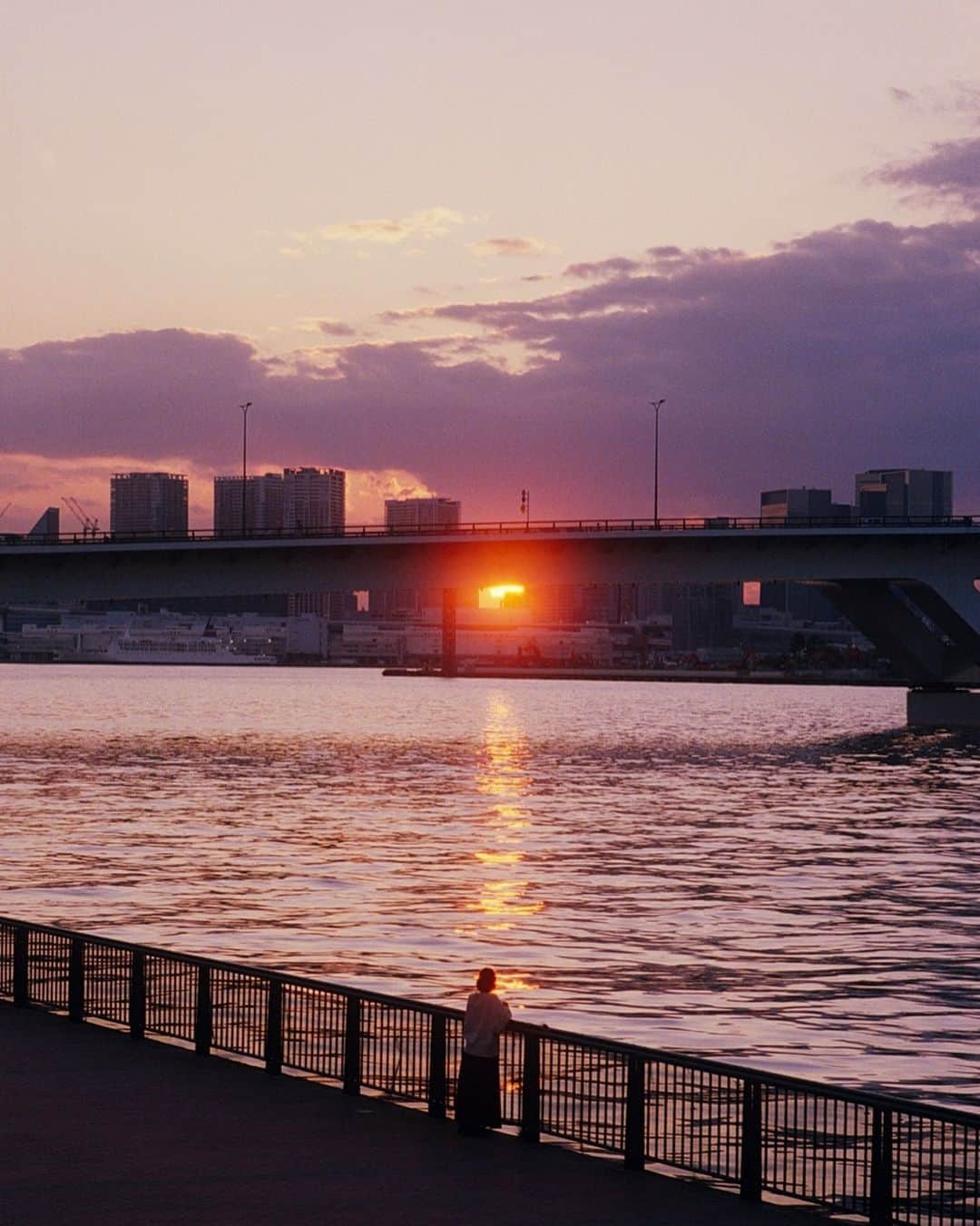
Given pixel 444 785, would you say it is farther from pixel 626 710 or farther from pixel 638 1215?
pixel 626 710

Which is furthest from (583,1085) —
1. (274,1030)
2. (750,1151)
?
(750,1151)

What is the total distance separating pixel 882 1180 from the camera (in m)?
15.5

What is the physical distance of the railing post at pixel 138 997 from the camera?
73.0 ft

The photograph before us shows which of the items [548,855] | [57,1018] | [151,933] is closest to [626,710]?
[548,855]

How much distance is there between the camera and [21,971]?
24.2 meters

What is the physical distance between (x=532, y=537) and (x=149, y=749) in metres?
26.2

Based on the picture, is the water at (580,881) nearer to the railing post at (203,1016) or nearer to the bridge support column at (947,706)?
the railing post at (203,1016)

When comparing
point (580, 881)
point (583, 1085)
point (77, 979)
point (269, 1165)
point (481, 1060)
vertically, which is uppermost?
point (481, 1060)

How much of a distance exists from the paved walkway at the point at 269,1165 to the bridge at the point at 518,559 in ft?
299

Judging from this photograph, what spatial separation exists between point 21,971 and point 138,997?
8.81ft

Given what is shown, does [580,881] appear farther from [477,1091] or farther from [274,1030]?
[477,1091]

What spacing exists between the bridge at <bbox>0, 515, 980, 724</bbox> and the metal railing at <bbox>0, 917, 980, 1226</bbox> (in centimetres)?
8477

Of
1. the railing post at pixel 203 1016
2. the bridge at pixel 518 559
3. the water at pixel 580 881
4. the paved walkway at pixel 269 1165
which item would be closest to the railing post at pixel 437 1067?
the paved walkway at pixel 269 1165

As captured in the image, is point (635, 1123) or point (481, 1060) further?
point (481, 1060)
